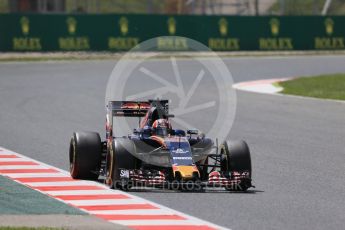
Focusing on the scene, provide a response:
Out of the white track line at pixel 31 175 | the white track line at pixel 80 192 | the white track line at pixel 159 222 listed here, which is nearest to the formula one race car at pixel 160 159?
the white track line at pixel 80 192

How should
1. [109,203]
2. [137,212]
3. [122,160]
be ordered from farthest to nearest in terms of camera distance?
[122,160] → [109,203] → [137,212]

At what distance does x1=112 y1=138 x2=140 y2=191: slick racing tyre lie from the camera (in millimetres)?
11305

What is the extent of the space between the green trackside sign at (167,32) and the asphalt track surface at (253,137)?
4553 mm

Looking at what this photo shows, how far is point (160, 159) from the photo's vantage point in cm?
1135

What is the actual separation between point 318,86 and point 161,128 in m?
18.8

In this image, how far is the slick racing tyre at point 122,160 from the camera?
37.1 feet

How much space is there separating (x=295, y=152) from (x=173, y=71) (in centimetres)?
2080

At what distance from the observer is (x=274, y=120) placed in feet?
70.2

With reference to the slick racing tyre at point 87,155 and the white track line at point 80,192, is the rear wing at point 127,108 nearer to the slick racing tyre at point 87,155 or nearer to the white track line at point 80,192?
the slick racing tyre at point 87,155

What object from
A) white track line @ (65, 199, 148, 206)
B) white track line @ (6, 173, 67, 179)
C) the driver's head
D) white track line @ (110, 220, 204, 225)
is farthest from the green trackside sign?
white track line @ (110, 220, 204, 225)

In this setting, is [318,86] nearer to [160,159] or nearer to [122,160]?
[160,159]

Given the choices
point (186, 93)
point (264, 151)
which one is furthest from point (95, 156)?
point (186, 93)

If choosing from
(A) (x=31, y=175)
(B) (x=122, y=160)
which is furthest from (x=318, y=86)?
(B) (x=122, y=160)

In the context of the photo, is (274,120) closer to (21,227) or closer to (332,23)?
(21,227)
